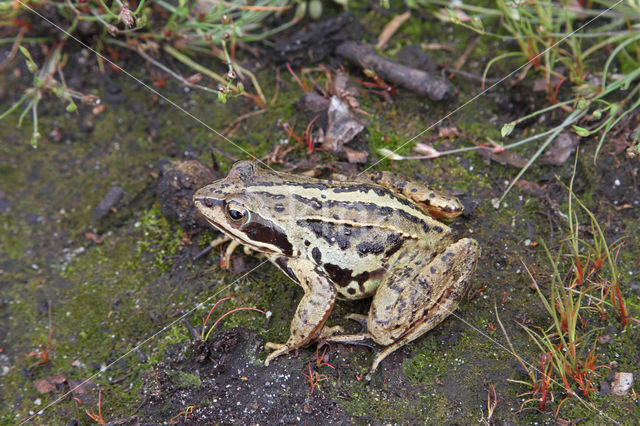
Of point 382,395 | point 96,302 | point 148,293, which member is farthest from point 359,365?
point 96,302

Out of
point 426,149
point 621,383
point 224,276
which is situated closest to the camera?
point 621,383

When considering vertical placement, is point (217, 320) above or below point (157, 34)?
below

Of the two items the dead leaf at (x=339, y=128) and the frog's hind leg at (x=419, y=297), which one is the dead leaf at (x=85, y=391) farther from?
the dead leaf at (x=339, y=128)

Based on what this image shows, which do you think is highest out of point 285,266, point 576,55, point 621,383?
point 576,55

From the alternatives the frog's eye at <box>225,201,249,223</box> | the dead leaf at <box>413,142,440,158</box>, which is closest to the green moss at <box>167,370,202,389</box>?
the frog's eye at <box>225,201,249,223</box>

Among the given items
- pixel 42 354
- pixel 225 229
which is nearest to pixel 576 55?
pixel 225 229

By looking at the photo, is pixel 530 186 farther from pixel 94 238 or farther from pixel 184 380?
pixel 94 238

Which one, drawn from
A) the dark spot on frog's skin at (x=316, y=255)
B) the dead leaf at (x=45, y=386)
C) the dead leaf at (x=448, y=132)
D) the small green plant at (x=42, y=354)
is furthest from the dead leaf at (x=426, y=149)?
the dead leaf at (x=45, y=386)
